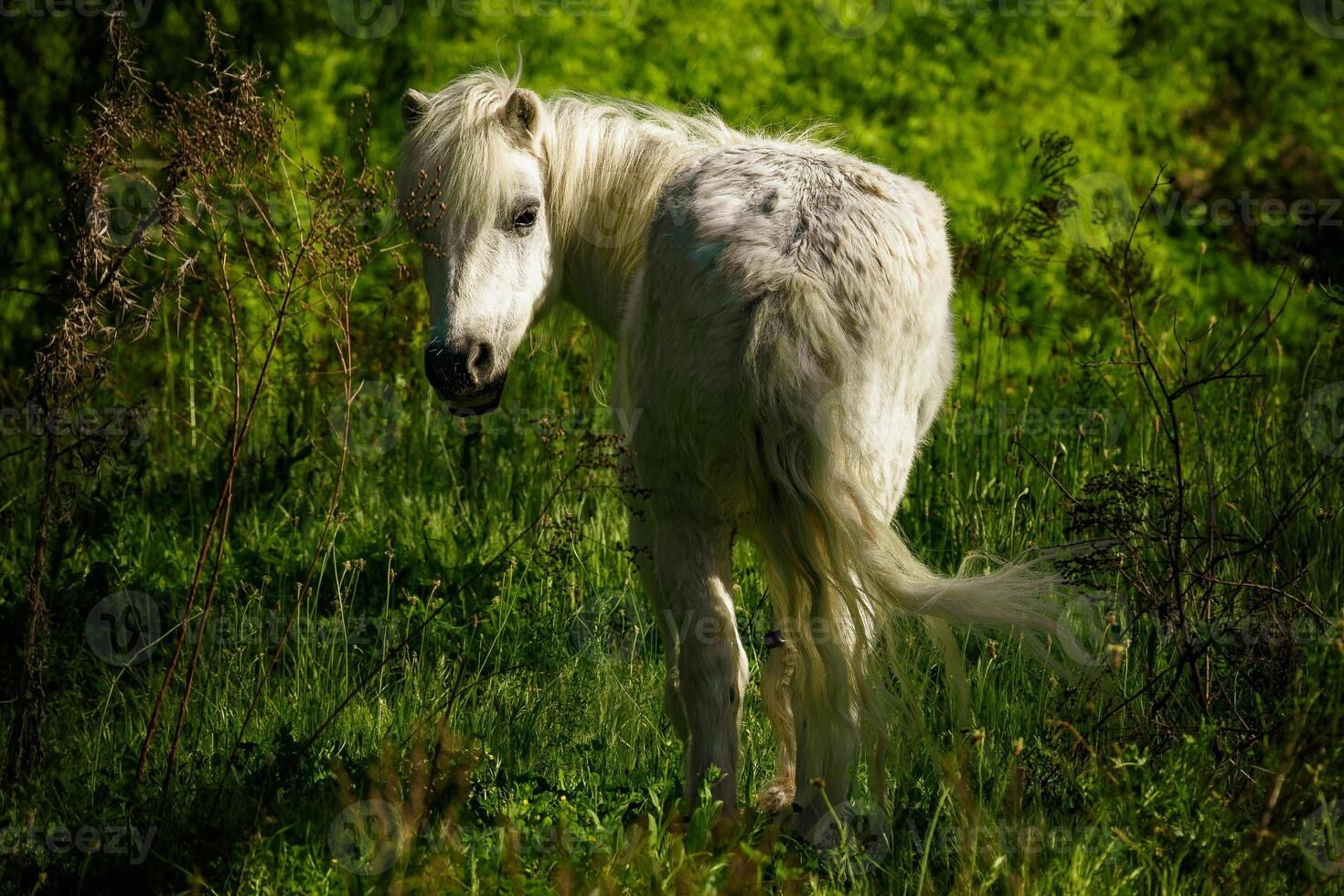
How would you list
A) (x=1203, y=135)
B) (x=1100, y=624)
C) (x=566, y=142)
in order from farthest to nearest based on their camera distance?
(x=1203, y=135) < (x=1100, y=624) < (x=566, y=142)

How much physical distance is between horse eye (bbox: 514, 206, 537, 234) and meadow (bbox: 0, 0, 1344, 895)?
33cm

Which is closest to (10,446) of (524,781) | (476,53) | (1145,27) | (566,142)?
(476,53)

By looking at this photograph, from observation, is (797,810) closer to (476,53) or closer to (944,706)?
(944,706)

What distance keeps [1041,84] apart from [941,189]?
1.25 meters

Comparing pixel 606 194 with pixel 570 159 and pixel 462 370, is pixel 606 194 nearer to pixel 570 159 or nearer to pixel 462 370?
pixel 570 159

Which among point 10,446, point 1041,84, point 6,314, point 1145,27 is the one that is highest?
point 1145,27

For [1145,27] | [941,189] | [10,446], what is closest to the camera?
[10,446]

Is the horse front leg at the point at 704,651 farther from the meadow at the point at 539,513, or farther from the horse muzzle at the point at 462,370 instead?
the horse muzzle at the point at 462,370

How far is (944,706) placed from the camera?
12.1 feet

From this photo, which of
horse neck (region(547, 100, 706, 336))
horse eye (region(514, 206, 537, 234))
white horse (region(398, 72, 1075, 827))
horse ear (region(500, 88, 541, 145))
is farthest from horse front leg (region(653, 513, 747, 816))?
horse ear (region(500, 88, 541, 145))

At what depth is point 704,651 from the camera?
2734mm

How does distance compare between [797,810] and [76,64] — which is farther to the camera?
[76,64]

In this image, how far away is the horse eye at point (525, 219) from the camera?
345 cm

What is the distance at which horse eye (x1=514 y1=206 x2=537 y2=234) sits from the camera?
345cm
